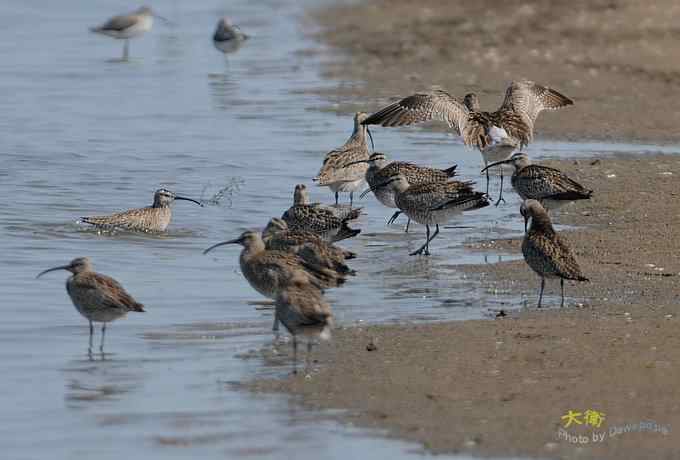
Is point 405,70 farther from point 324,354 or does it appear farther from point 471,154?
point 324,354

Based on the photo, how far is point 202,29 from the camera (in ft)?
106

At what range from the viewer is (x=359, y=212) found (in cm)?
1227

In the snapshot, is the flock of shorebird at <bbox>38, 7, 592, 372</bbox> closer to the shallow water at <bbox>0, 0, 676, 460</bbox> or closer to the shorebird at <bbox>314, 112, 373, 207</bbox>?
the shorebird at <bbox>314, 112, 373, 207</bbox>

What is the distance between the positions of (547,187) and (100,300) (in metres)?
4.93

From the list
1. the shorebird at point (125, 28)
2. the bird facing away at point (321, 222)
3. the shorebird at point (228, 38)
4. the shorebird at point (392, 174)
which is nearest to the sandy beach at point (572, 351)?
the bird facing away at point (321, 222)

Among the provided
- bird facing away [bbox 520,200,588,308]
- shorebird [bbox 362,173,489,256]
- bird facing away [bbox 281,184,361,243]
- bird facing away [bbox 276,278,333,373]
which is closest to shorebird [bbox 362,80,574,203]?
shorebird [bbox 362,173,489,256]

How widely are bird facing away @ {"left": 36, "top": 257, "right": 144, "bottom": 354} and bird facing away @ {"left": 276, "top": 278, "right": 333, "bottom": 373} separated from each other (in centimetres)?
110

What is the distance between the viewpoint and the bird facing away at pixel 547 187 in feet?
41.1

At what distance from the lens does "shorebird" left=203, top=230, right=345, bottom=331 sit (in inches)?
368

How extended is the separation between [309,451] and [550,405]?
1.34m

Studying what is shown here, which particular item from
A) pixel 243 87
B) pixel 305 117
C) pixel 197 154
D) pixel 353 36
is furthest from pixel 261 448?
pixel 353 36

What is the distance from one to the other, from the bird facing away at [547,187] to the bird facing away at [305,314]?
4.46 m

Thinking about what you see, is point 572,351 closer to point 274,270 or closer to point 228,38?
point 274,270

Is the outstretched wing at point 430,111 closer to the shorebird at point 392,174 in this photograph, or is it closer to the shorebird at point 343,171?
the shorebird at point 343,171
